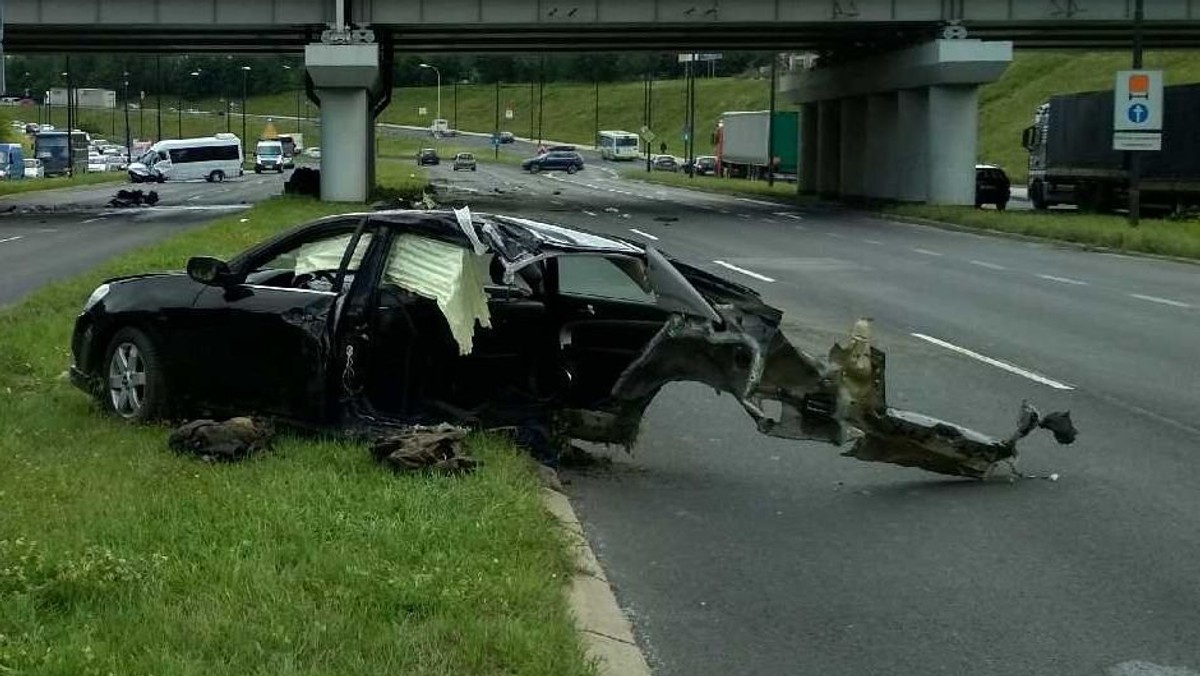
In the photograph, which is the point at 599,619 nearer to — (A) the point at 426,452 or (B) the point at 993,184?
(A) the point at 426,452

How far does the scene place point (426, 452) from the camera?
7.75 m

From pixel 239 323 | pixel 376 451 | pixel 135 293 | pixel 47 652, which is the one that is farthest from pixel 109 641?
pixel 135 293

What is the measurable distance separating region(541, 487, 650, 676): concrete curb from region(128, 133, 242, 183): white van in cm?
8254

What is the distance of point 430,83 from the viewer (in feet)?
652

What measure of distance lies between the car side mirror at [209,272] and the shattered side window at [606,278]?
1944mm

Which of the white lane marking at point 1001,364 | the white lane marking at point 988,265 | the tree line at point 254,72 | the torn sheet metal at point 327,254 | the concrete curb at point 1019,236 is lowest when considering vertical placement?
the white lane marking at point 1001,364

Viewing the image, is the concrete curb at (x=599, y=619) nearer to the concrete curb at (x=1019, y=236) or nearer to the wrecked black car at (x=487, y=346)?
the wrecked black car at (x=487, y=346)

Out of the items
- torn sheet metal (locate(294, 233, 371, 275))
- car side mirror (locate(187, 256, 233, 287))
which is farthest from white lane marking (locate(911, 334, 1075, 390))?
car side mirror (locate(187, 256, 233, 287))

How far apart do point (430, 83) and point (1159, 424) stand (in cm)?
19267

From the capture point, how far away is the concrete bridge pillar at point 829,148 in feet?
198

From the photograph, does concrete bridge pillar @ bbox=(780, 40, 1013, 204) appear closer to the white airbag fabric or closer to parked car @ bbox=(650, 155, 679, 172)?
the white airbag fabric

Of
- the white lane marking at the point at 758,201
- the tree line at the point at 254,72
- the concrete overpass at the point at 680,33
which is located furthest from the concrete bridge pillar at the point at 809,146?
the tree line at the point at 254,72

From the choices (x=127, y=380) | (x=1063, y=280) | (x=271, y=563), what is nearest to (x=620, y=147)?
(x=1063, y=280)

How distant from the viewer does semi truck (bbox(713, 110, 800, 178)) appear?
8312 cm
